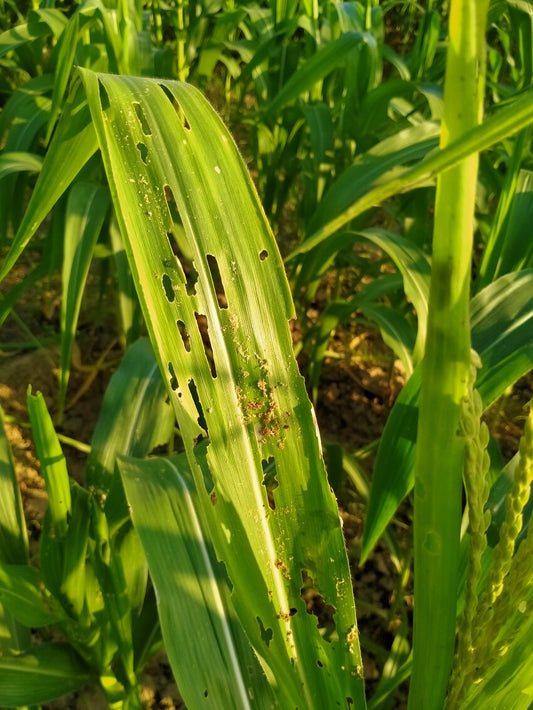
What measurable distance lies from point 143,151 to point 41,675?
60 centimetres

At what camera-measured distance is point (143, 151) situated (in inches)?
16.4

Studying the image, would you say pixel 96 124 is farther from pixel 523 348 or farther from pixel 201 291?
pixel 523 348

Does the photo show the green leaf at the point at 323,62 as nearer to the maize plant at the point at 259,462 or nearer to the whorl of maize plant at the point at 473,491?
the maize plant at the point at 259,462

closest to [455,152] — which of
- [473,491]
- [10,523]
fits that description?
[473,491]

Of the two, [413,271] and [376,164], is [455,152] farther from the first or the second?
[376,164]

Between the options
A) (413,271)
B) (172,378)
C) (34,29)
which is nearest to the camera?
(172,378)

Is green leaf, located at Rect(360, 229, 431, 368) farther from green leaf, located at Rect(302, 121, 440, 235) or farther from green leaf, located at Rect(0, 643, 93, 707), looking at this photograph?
green leaf, located at Rect(0, 643, 93, 707)

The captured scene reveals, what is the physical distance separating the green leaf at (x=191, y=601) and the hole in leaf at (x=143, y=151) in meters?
0.34

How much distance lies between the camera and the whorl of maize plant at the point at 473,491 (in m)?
0.30

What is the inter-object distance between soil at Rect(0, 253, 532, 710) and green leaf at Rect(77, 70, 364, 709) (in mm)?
549

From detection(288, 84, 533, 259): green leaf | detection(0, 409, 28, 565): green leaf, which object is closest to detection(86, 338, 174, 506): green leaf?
detection(0, 409, 28, 565): green leaf

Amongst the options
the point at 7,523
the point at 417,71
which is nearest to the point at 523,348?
the point at 7,523

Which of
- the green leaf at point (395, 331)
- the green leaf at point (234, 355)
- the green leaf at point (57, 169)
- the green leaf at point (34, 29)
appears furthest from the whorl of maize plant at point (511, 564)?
the green leaf at point (34, 29)

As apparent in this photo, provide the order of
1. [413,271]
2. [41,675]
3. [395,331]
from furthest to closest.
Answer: [395,331], [413,271], [41,675]
